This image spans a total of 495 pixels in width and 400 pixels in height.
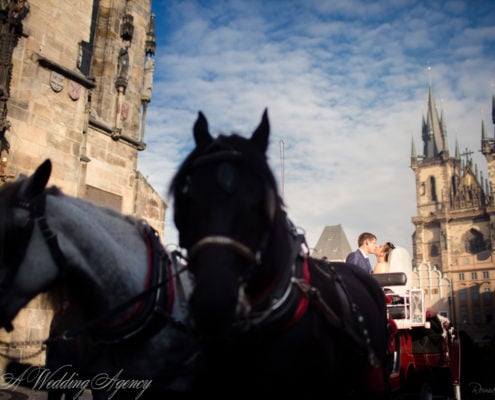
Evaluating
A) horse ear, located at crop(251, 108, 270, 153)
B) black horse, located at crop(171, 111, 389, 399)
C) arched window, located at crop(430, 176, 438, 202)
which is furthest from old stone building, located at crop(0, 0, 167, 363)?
arched window, located at crop(430, 176, 438, 202)

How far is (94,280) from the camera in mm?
2916

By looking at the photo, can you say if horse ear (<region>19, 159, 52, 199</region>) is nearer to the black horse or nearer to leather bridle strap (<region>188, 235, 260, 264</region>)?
the black horse

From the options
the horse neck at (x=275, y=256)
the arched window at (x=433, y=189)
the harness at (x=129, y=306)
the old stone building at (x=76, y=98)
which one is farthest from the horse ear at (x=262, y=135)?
the arched window at (x=433, y=189)

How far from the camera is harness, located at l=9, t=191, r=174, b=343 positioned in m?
2.74

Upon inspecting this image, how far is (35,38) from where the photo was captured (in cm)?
1041

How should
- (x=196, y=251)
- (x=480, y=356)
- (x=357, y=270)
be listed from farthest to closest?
(x=480, y=356)
(x=357, y=270)
(x=196, y=251)

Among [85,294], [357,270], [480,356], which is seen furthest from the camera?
[480,356]

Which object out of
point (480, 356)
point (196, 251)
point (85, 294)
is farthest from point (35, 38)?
point (480, 356)

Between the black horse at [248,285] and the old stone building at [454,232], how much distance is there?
67.4 m

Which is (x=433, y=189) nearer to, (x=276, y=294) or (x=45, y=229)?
(x=276, y=294)

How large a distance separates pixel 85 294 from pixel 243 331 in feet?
4.38

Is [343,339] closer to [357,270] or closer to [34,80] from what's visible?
[357,270]

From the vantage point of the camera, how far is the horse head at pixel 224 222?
1820 millimetres

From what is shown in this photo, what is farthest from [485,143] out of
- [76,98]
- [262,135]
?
[262,135]
